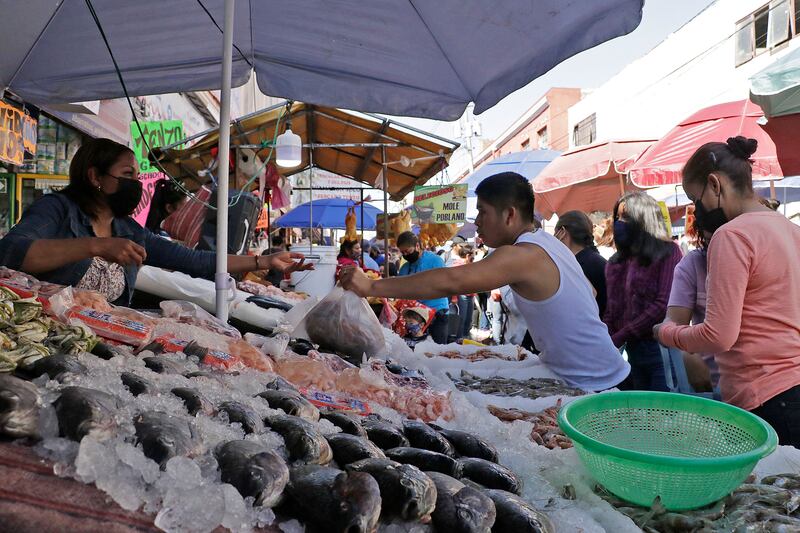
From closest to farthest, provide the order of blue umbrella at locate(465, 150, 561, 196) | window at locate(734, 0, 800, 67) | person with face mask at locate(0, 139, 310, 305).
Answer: person with face mask at locate(0, 139, 310, 305), blue umbrella at locate(465, 150, 561, 196), window at locate(734, 0, 800, 67)

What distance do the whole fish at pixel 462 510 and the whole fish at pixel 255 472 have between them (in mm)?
301

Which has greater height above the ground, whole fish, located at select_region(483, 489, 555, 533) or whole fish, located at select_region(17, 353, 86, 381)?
whole fish, located at select_region(17, 353, 86, 381)

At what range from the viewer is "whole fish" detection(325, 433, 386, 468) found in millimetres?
1287

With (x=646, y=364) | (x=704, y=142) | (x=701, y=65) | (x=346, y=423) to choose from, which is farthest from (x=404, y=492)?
(x=701, y=65)

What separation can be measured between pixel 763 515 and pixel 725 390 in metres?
1.46

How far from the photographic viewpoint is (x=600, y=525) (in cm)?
133

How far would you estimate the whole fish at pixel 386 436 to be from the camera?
1523 mm

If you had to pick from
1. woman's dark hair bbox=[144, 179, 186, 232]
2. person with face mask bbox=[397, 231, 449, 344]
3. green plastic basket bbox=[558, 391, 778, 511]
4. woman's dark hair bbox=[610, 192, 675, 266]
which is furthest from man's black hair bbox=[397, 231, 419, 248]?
green plastic basket bbox=[558, 391, 778, 511]

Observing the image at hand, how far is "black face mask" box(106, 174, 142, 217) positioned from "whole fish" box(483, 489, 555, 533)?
8.78ft

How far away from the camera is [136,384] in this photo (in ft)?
4.47

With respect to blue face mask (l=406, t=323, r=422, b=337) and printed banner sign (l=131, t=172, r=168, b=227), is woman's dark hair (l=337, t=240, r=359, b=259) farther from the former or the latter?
blue face mask (l=406, t=323, r=422, b=337)

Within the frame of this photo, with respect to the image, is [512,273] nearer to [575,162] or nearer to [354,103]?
[354,103]

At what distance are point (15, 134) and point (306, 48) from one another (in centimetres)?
360

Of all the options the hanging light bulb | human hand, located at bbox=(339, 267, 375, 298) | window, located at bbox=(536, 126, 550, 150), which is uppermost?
window, located at bbox=(536, 126, 550, 150)
